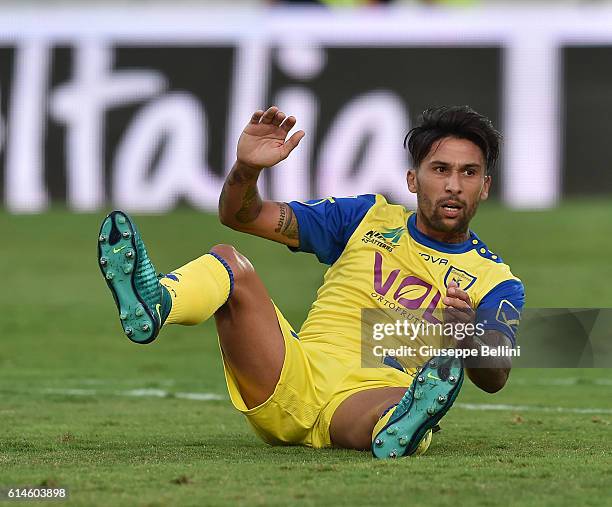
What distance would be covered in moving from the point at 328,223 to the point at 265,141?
51 centimetres

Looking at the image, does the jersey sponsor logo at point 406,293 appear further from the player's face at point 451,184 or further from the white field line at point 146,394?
the white field line at point 146,394

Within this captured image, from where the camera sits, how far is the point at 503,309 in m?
5.82

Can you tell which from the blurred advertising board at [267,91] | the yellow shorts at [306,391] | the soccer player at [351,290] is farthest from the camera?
the blurred advertising board at [267,91]

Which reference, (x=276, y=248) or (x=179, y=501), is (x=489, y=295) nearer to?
(x=179, y=501)

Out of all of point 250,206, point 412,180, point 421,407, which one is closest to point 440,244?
point 412,180

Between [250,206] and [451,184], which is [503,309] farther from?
[250,206]

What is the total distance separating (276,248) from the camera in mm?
17500

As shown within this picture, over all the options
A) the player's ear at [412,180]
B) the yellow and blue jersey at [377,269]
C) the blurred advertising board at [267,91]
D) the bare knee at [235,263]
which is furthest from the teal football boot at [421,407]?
the blurred advertising board at [267,91]

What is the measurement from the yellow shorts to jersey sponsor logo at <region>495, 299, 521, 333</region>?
23.0 inches

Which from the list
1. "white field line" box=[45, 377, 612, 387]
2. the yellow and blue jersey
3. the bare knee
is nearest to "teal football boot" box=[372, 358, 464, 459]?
the yellow and blue jersey

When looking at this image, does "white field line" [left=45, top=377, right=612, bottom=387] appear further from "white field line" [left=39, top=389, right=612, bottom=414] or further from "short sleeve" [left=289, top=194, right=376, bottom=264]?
"short sleeve" [left=289, top=194, right=376, bottom=264]

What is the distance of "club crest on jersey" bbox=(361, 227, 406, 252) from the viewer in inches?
248

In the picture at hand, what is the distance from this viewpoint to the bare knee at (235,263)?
227 inches

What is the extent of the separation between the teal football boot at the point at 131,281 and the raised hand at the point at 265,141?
0.93 metres
